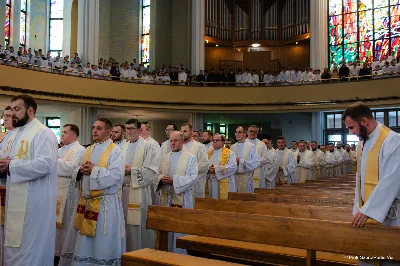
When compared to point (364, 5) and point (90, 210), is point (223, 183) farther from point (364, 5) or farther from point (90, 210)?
point (364, 5)

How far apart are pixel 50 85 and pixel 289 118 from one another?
11.1 m

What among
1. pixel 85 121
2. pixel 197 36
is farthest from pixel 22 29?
pixel 197 36

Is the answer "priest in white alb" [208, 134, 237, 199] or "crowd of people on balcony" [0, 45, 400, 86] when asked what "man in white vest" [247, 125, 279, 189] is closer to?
"priest in white alb" [208, 134, 237, 199]

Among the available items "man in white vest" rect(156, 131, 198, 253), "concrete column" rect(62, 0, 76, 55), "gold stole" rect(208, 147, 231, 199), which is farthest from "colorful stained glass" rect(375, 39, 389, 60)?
"man in white vest" rect(156, 131, 198, 253)

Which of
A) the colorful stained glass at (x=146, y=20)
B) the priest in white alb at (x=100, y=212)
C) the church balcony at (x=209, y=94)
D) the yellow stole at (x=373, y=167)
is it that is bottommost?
the priest in white alb at (x=100, y=212)

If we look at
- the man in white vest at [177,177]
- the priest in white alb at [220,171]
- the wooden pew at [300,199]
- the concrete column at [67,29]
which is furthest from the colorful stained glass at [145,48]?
the wooden pew at [300,199]

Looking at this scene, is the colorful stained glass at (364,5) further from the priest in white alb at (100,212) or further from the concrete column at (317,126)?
the priest in white alb at (100,212)

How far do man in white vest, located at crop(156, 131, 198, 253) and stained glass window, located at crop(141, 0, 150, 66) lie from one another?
1763cm

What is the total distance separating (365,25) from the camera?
71.2ft

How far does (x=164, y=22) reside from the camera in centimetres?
2369

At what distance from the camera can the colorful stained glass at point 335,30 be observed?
22.1 m

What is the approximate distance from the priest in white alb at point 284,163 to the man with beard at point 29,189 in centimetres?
853

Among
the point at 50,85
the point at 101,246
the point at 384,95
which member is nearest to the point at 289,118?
the point at 384,95

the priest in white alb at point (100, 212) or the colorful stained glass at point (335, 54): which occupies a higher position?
the colorful stained glass at point (335, 54)
